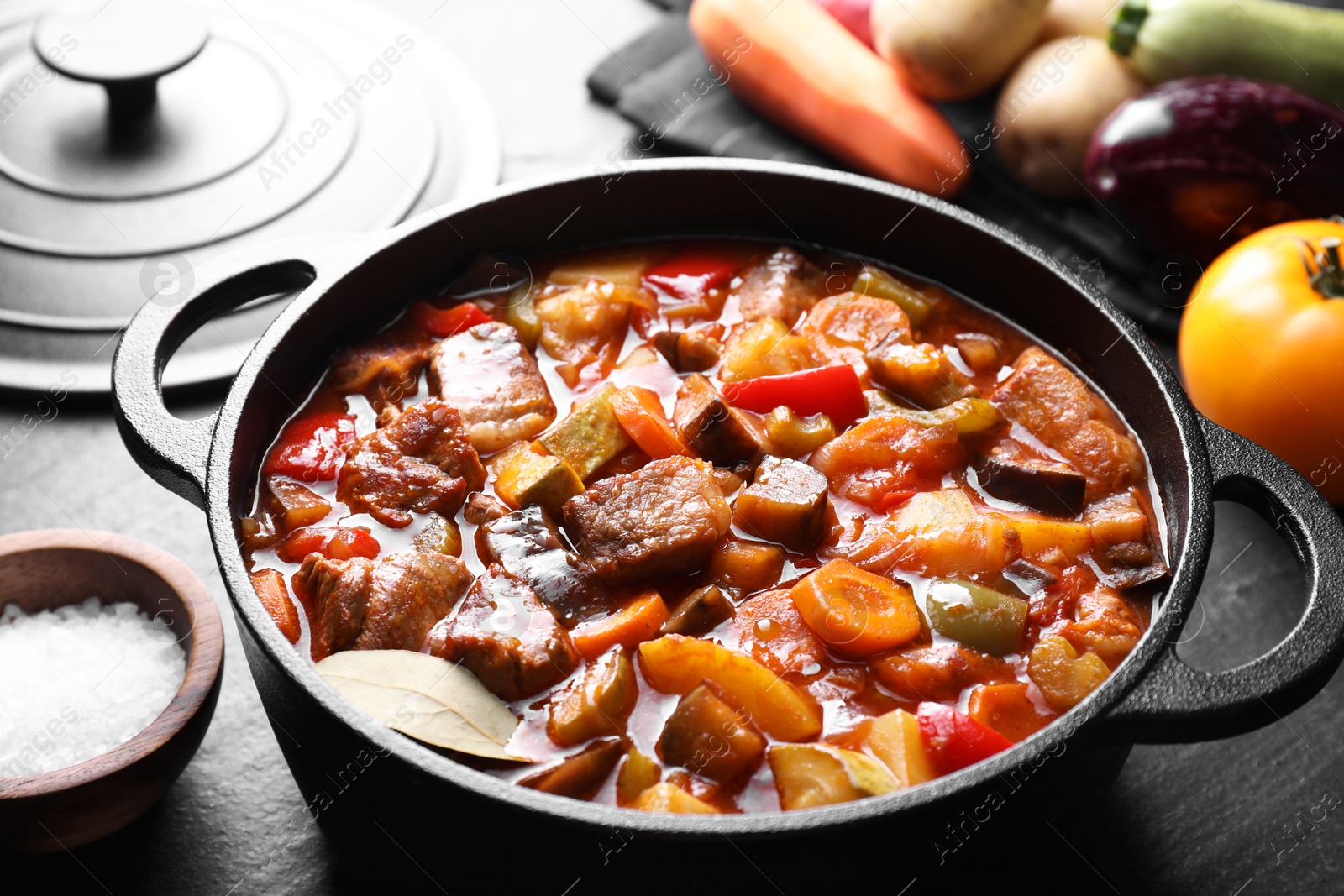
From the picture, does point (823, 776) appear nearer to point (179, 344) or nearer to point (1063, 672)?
point (1063, 672)

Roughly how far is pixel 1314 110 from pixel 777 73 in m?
1.49

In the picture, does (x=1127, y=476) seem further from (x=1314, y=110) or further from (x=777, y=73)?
(x=777, y=73)

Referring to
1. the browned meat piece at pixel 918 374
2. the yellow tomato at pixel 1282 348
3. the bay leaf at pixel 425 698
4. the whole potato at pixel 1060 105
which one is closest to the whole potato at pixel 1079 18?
the whole potato at pixel 1060 105

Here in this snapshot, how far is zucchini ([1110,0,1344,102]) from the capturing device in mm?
3439

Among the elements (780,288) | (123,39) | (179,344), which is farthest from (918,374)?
(123,39)

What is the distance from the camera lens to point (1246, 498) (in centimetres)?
221

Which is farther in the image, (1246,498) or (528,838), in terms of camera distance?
A: (1246,498)

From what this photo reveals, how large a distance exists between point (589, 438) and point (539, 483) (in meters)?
0.17

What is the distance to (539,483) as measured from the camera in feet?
7.60

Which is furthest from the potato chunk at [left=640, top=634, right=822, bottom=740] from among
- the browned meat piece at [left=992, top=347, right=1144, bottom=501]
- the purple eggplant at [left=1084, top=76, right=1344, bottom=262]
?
the purple eggplant at [left=1084, top=76, right=1344, bottom=262]

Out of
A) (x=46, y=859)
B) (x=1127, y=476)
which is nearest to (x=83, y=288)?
(x=46, y=859)

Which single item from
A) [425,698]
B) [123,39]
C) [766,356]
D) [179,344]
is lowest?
[425,698]

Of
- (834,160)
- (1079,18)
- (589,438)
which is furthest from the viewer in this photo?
(834,160)

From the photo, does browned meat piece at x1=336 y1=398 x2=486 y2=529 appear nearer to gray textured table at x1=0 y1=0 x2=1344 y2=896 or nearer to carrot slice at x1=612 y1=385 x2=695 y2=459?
carrot slice at x1=612 y1=385 x2=695 y2=459
